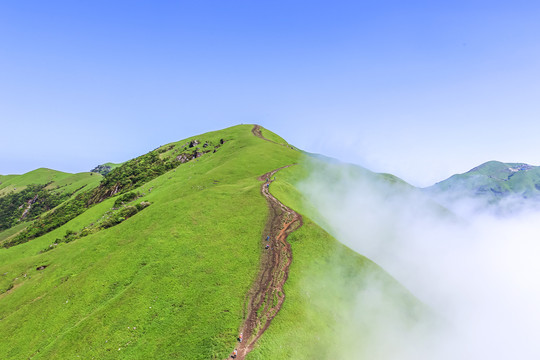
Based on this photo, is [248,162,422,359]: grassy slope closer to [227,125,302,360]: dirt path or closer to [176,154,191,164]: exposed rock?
[227,125,302,360]: dirt path

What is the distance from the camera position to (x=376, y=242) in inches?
3686

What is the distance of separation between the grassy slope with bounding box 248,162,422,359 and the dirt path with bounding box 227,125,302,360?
4.29ft

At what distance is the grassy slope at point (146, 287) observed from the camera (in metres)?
36.9

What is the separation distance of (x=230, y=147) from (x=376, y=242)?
101984mm

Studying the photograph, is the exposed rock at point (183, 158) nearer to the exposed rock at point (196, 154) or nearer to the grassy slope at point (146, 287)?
the exposed rock at point (196, 154)

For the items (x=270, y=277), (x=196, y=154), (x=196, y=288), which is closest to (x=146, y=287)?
(x=196, y=288)

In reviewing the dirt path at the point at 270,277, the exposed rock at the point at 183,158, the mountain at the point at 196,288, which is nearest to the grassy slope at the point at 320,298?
the mountain at the point at 196,288

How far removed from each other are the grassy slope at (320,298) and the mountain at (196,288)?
0.20 m

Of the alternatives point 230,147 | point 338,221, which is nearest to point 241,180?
point 338,221

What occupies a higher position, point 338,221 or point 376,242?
point 338,221

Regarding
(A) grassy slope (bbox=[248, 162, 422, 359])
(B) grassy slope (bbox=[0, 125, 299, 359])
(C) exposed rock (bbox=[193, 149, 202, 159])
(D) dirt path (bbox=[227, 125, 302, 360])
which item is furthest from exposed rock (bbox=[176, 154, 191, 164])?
(A) grassy slope (bbox=[248, 162, 422, 359])

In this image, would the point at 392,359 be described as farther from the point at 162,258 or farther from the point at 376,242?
the point at 376,242

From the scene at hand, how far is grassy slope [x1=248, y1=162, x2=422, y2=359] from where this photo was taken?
36.0 m

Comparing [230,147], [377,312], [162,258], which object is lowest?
[377,312]
